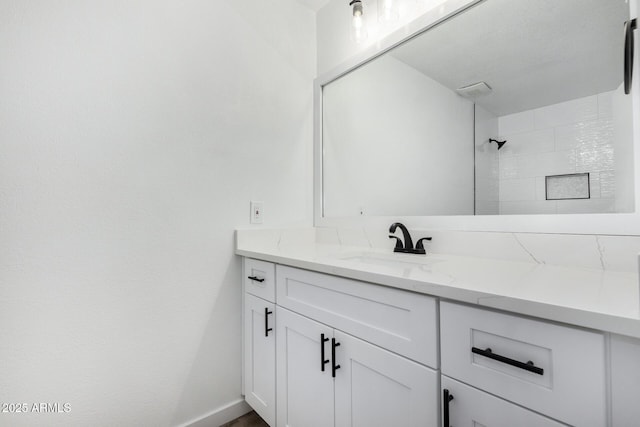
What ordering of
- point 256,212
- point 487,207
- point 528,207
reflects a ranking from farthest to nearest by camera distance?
point 256,212
point 487,207
point 528,207

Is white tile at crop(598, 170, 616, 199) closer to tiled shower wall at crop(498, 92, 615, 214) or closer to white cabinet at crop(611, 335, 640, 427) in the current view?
tiled shower wall at crop(498, 92, 615, 214)

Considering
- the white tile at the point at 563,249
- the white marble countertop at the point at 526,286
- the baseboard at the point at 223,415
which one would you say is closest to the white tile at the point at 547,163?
the white tile at the point at 563,249

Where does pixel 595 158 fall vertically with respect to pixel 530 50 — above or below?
below

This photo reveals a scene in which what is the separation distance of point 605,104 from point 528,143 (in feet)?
0.70

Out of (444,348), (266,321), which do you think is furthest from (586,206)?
(266,321)

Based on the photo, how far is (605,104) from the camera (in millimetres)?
890

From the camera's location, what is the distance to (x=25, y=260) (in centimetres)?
98

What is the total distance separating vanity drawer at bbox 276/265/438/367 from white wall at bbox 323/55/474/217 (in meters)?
0.62

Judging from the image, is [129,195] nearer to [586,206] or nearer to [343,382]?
[343,382]

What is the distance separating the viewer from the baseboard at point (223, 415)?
4.36 ft

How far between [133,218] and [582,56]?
1.71 metres

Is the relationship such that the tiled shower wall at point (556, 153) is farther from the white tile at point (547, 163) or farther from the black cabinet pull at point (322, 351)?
the black cabinet pull at point (322, 351)

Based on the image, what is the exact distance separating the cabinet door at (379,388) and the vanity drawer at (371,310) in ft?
0.10

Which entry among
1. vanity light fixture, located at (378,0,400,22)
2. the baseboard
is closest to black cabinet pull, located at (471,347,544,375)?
the baseboard
